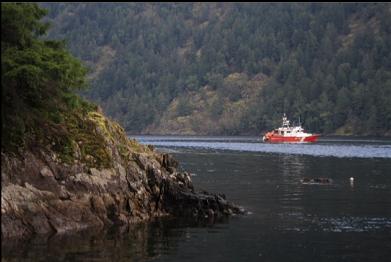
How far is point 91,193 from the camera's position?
4247 centimetres

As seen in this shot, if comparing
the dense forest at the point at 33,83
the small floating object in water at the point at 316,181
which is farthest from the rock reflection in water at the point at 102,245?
the small floating object in water at the point at 316,181

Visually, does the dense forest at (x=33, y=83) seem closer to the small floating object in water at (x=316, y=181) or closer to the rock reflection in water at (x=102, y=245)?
the rock reflection in water at (x=102, y=245)

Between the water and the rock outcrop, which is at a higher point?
the rock outcrop

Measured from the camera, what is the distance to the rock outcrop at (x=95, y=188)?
38750 millimetres

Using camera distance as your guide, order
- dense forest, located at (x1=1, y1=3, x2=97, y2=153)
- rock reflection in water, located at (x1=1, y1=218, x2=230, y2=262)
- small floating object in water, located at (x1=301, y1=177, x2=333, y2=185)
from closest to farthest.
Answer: rock reflection in water, located at (x1=1, y1=218, x2=230, y2=262) → dense forest, located at (x1=1, y1=3, x2=97, y2=153) → small floating object in water, located at (x1=301, y1=177, x2=333, y2=185)

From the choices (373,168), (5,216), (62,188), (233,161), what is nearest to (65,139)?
(62,188)

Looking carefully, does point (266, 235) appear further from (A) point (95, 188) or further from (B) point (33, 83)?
(B) point (33, 83)

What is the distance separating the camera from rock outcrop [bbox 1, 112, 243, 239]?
3875cm

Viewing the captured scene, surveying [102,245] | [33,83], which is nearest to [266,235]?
[102,245]

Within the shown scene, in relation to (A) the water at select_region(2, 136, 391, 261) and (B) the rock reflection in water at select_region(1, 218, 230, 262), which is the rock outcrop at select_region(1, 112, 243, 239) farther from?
(A) the water at select_region(2, 136, 391, 261)

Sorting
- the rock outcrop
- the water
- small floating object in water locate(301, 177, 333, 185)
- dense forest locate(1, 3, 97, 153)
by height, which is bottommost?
the water

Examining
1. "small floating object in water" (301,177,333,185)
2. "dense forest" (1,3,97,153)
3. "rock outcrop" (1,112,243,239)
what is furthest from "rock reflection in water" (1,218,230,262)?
"small floating object in water" (301,177,333,185)

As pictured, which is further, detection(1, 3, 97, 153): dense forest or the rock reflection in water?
detection(1, 3, 97, 153): dense forest

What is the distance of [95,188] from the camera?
141 feet
